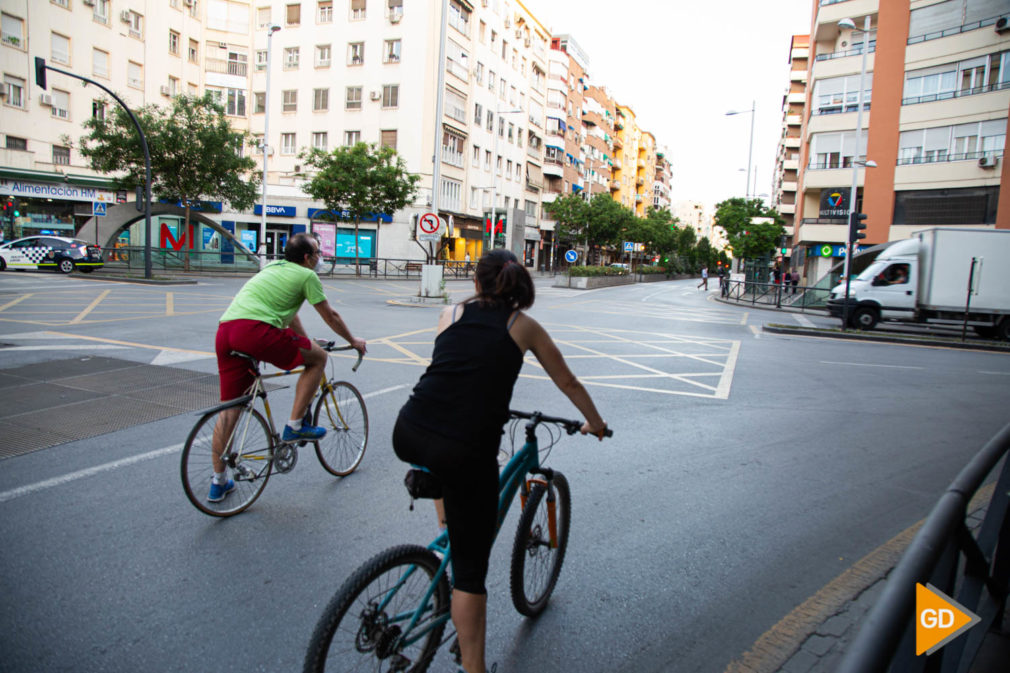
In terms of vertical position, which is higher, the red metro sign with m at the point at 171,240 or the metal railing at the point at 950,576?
the red metro sign with m at the point at 171,240

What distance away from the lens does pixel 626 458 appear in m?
5.71

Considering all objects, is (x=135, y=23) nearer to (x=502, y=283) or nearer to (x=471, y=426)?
(x=502, y=283)

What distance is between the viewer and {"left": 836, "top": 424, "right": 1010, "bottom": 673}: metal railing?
1.36 m

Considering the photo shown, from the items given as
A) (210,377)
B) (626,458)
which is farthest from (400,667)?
(210,377)

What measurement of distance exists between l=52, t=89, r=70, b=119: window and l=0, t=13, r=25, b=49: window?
273 cm

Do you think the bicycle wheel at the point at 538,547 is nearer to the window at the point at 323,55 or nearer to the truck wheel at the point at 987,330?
the truck wheel at the point at 987,330

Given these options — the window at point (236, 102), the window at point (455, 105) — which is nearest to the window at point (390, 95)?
the window at point (455, 105)

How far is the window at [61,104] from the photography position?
117 feet

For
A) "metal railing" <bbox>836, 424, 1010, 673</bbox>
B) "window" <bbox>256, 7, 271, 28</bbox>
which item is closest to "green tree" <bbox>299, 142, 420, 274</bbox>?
"window" <bbox>256, 7, 271, 28</bbox>

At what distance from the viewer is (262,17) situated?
155 ft

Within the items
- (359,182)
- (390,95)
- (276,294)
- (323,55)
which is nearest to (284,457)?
(276,294)

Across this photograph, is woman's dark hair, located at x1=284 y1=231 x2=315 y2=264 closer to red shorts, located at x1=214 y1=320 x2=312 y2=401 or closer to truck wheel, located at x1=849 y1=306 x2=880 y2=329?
red shorts, located at x1=214 y1=320 x2=312 y2=401

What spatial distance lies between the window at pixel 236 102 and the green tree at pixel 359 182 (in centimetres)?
1392

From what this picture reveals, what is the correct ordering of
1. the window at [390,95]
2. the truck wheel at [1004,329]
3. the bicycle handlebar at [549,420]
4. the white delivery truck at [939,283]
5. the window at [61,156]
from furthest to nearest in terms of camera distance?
the window at [390,95]
the window at [61,156]
the white delivery truck at [939,283]
the truck wheel at [1004,329]
the bicycle handlebar at [549,420]
